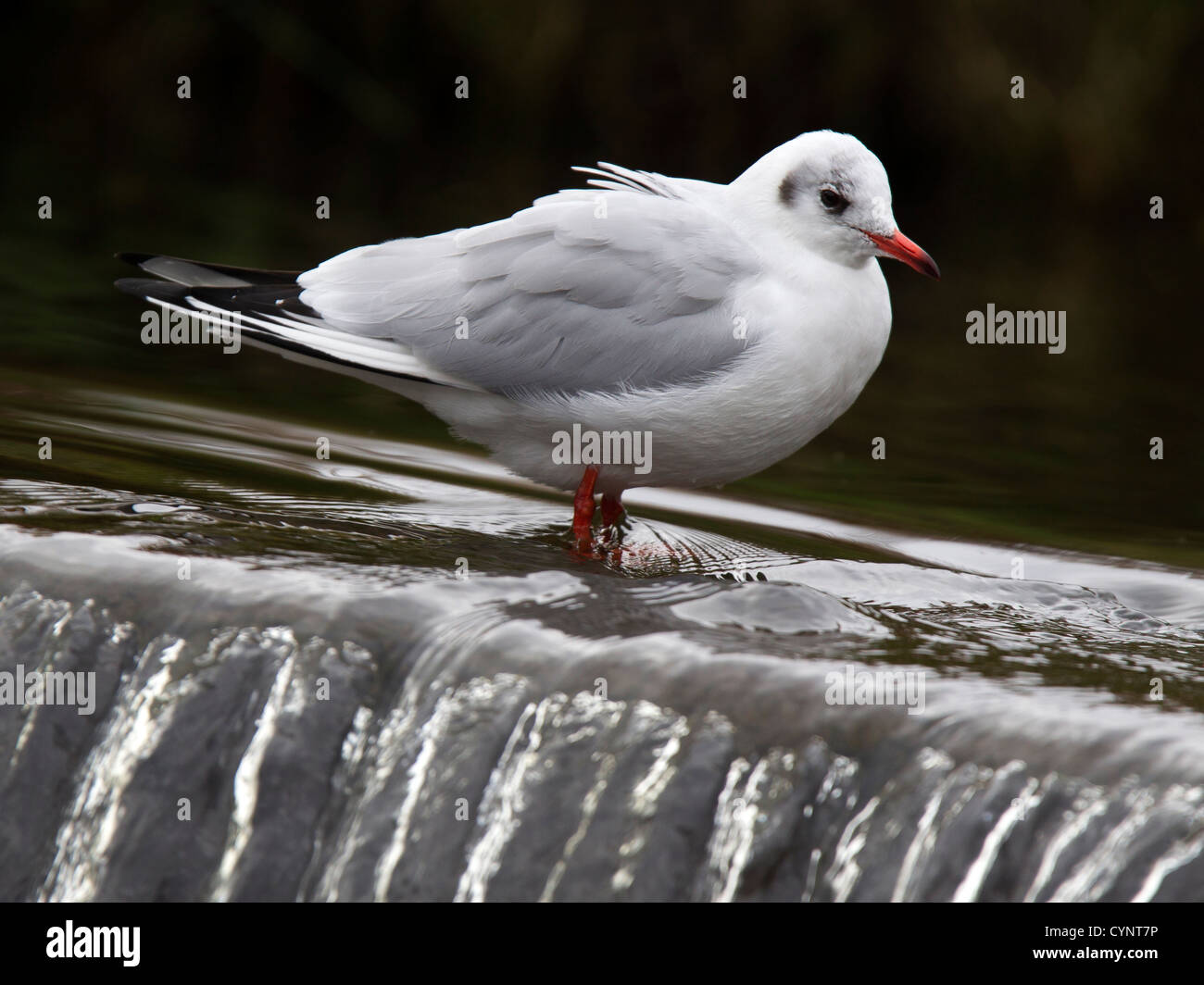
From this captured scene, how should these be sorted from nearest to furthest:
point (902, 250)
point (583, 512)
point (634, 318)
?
point (634, 318) → point (902, 250) → point (583, 512)

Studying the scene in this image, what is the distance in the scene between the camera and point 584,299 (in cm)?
520

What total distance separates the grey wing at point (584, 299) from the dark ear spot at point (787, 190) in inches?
8.1

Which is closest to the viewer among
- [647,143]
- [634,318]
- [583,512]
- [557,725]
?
[557,725]

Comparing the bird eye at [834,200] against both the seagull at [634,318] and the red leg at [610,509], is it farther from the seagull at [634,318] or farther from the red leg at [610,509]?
the red leg at [610,509]

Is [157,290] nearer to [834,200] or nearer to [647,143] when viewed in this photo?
[834,200]

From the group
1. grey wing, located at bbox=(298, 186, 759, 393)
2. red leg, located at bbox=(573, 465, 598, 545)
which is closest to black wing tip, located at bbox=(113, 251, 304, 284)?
grey wing, located at bbox=(298, 186, 759, 393)

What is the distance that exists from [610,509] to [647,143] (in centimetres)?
965

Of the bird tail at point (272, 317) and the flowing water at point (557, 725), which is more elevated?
the bird tail at point (272, 317)

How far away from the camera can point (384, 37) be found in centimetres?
1536

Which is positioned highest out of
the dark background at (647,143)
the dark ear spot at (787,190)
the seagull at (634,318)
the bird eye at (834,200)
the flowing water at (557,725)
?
the dark background at (647,143)

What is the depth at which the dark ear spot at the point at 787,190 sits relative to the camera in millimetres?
5348

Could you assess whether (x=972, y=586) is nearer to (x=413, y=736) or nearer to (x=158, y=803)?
(x=413, y=736)

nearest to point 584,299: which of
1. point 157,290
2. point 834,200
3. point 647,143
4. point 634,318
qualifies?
point 634,318

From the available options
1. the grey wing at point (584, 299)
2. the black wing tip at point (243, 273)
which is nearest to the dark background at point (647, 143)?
the black wing tip at point (243, 273)
